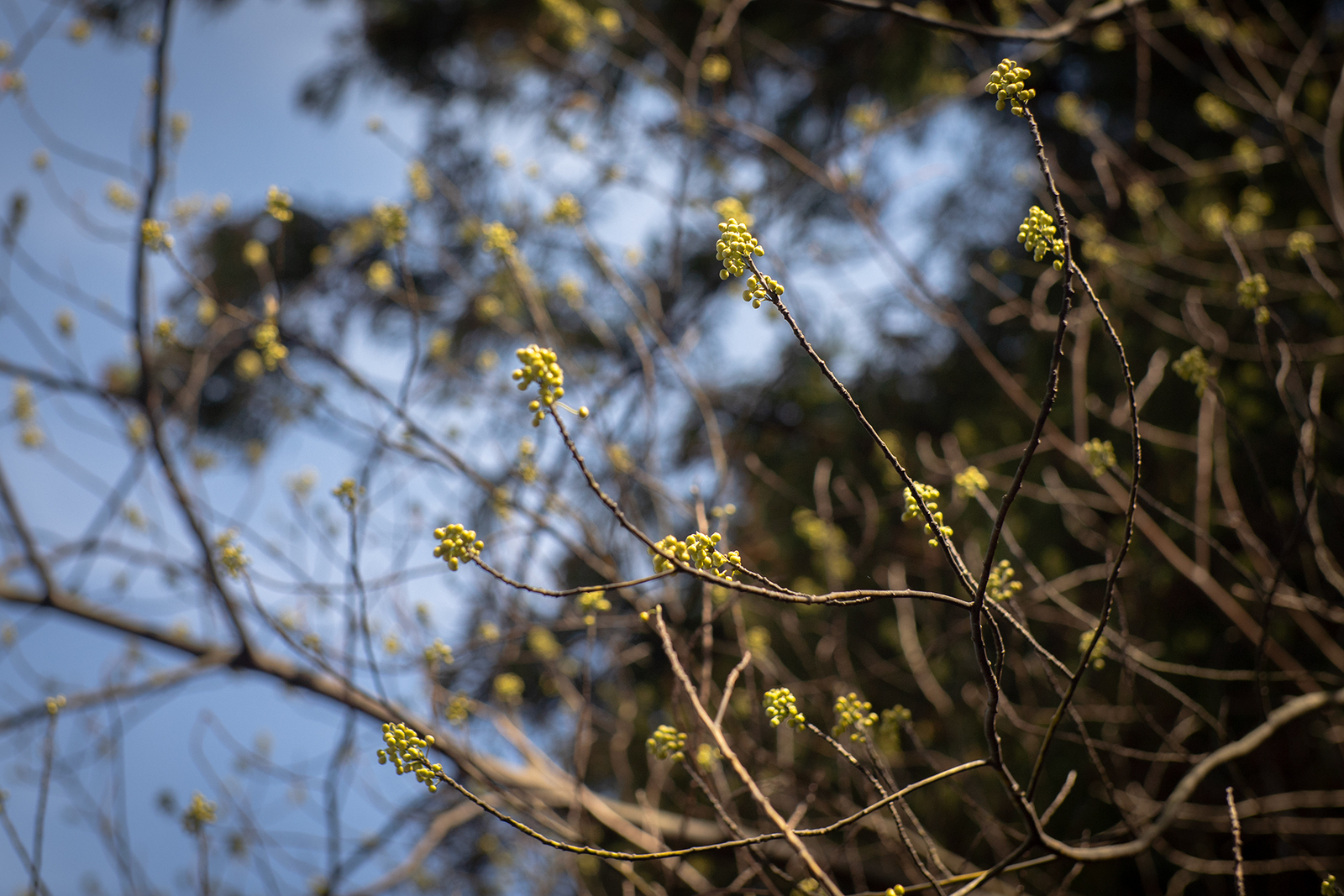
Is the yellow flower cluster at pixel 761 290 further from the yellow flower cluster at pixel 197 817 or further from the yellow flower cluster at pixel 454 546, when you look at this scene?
the yellow flower cluster at pixel 197 817

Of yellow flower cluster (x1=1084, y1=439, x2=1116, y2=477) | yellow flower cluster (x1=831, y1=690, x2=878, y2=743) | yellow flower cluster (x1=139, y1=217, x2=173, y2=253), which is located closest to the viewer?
yellow flower cluster (x1=831, y1=690, x2=878, y2=743)

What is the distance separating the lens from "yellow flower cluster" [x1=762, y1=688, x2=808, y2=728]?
1.03m

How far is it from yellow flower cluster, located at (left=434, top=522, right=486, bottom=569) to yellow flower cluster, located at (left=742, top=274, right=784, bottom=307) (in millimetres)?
422

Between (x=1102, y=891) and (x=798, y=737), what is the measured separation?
1.13 metres

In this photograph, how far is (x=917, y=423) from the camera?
414cm

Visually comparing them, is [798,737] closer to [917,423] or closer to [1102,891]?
[1102,891]

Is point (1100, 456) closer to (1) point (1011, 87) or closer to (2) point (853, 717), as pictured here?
(2) point (853, 717)

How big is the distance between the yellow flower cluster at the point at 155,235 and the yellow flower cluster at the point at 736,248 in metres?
1.75

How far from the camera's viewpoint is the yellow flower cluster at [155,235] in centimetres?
202

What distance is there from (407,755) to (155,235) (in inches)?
70.0

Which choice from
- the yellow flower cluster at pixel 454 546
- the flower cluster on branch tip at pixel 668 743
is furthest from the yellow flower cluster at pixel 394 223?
the flower cluster on branch tip at pixel 668 743

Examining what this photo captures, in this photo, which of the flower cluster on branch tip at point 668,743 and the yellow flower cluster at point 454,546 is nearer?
the yellow flower cluster at point 454,546

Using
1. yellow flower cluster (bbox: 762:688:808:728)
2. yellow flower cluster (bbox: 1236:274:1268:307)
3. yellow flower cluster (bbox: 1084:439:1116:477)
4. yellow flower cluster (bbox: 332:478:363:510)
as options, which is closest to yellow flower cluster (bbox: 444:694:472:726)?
yellow flower cluster (bbox: 332:478:363:510)

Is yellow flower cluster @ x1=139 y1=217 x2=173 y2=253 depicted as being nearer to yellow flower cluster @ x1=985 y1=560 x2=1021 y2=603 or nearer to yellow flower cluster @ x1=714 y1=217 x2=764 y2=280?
yellow flower cluster @ x1=714 y1=217 x2=764 y2=280
